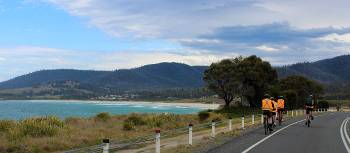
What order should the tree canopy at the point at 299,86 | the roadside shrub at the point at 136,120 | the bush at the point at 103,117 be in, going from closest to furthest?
the roadside shrub at the point at 136,120 → the bush at the point at 103,117 → the tree canopy at the point at 299,86

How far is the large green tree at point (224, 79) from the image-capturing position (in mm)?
78562

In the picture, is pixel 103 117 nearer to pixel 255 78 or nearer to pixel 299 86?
pixel 255 78

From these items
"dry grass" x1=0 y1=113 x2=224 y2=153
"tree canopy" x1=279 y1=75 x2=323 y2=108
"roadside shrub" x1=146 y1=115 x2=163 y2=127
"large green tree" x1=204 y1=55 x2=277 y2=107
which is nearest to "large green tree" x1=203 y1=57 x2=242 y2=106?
"large green tree" x1=204 y1=55 x2=277 y2=107

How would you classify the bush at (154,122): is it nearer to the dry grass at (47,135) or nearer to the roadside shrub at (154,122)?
the roadside shrub at (154,122)

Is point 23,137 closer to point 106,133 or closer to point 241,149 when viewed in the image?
point 106,133

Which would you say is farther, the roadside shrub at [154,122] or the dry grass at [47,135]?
the roadside shrub at [154,122]

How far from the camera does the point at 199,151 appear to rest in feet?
57.4

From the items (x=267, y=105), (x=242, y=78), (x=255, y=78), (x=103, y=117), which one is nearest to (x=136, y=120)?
(x=103, y=117)

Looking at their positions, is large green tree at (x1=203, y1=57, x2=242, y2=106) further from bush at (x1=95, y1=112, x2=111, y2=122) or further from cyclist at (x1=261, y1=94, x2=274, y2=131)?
cyclist at (x1=261, y1=94, x2=274, y2=131)

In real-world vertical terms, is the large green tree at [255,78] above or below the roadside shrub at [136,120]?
above

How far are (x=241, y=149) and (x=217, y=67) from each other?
208 feet

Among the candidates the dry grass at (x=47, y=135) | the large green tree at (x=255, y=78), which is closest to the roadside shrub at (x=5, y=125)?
the dry grass at (x=47, y=135)

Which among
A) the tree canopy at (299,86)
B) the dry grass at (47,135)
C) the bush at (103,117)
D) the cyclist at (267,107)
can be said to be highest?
the tree canopy at (299,86)

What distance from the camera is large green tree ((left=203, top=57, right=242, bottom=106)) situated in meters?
78.6
